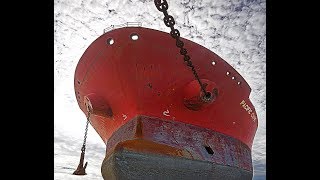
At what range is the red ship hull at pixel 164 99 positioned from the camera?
4.38 meters

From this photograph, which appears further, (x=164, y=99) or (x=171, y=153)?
(x=164, y=99)

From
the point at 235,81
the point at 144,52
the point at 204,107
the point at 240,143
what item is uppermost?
the point at 144,52

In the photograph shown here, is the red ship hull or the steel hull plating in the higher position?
the red ship hull

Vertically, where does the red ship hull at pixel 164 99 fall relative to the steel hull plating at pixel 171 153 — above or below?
above

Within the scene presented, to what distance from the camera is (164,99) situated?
4.60m

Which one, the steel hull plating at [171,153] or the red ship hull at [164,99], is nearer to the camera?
the steel hull plating at [171,153]

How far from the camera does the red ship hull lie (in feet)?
14.4

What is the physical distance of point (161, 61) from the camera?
182 inches

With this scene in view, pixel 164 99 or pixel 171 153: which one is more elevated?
pixel 164 99
